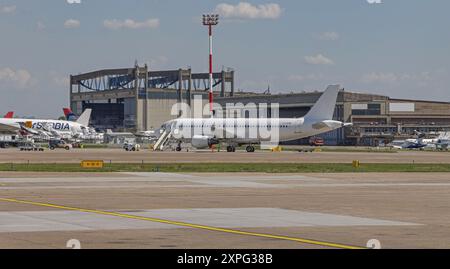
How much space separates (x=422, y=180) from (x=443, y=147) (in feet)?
350

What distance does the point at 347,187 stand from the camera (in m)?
47.2

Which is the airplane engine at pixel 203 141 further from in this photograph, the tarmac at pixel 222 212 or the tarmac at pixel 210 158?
the tarmac at pixel 222 212

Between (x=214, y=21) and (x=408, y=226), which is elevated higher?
(x=214, y=21)

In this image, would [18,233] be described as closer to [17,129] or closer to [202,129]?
[202,129]

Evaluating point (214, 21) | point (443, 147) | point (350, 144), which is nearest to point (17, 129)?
point (214, 21)

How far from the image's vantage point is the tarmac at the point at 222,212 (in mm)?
22797

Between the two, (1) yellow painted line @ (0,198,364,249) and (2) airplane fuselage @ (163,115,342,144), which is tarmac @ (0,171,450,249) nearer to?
(1) yellow painted line @ (0,198,364,249)

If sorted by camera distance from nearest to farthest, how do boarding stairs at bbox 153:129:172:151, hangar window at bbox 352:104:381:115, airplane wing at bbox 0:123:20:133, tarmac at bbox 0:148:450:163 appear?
1. tarmac at bbox 0:148:450:163
2. boarding stairs at bbox 153:129:172:151
3. airplane wing at bbox 0:123:20:133
4. hangar window at bbox 352:104:381:115

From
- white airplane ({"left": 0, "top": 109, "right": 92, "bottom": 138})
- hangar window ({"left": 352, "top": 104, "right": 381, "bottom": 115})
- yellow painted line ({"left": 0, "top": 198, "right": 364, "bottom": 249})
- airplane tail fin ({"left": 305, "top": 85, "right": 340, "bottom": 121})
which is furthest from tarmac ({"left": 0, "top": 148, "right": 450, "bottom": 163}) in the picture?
hangar window ({"left": 352, "top": 104, "right": 381, "bottom": 115})

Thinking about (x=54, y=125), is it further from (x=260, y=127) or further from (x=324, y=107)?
(x=324, y=107)

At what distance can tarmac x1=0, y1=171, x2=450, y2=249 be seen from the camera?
22.8 metres

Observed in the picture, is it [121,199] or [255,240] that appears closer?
[255,240]


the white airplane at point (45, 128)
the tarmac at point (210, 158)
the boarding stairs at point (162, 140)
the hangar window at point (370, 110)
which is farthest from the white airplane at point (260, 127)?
the hangar window at point (370, 110)

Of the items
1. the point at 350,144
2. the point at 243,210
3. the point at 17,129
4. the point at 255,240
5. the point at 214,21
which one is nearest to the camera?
the point at 255,240
